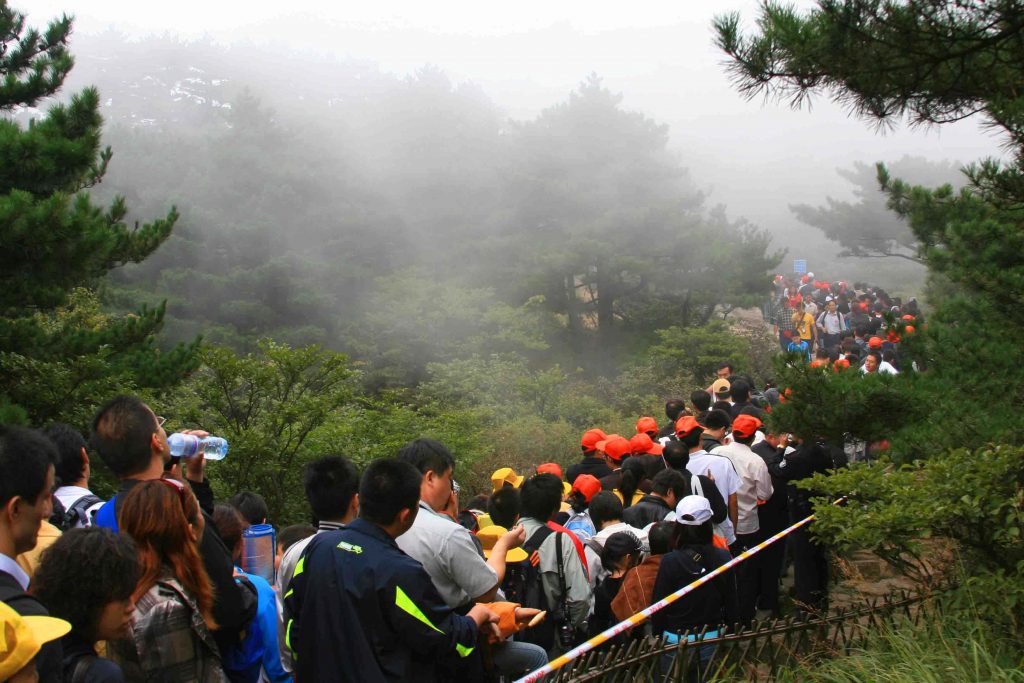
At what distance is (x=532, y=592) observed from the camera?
170 inches

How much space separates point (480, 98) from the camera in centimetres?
2872

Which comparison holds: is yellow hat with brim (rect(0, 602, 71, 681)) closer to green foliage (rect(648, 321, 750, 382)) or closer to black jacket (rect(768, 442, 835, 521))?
black jacket (rect(768, 442, 835, 521))

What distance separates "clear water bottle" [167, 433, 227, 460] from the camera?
3473 mm

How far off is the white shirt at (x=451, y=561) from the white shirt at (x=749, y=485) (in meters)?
3.70

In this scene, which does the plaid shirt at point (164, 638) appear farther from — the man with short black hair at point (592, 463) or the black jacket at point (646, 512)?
the man with short black hair at point (592, 463)

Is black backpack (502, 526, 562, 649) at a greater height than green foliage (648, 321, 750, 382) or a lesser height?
greater

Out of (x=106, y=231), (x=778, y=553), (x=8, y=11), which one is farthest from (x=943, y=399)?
(x=8, y=11)

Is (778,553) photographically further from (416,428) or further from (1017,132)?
(416,428)

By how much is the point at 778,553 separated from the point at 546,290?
630 inches

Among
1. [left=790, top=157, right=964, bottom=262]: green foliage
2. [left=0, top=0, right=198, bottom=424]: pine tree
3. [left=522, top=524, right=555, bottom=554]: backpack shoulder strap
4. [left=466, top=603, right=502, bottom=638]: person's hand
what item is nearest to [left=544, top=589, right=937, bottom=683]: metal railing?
[left=466, top=603, right=502, bottom=638]: person's hand

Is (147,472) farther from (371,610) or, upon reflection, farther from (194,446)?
(371,610)

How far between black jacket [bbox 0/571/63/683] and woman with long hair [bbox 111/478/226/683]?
1.48ft

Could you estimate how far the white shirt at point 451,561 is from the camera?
319cm

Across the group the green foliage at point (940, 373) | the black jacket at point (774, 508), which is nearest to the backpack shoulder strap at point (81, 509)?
the green foliage at point (940, 373)
